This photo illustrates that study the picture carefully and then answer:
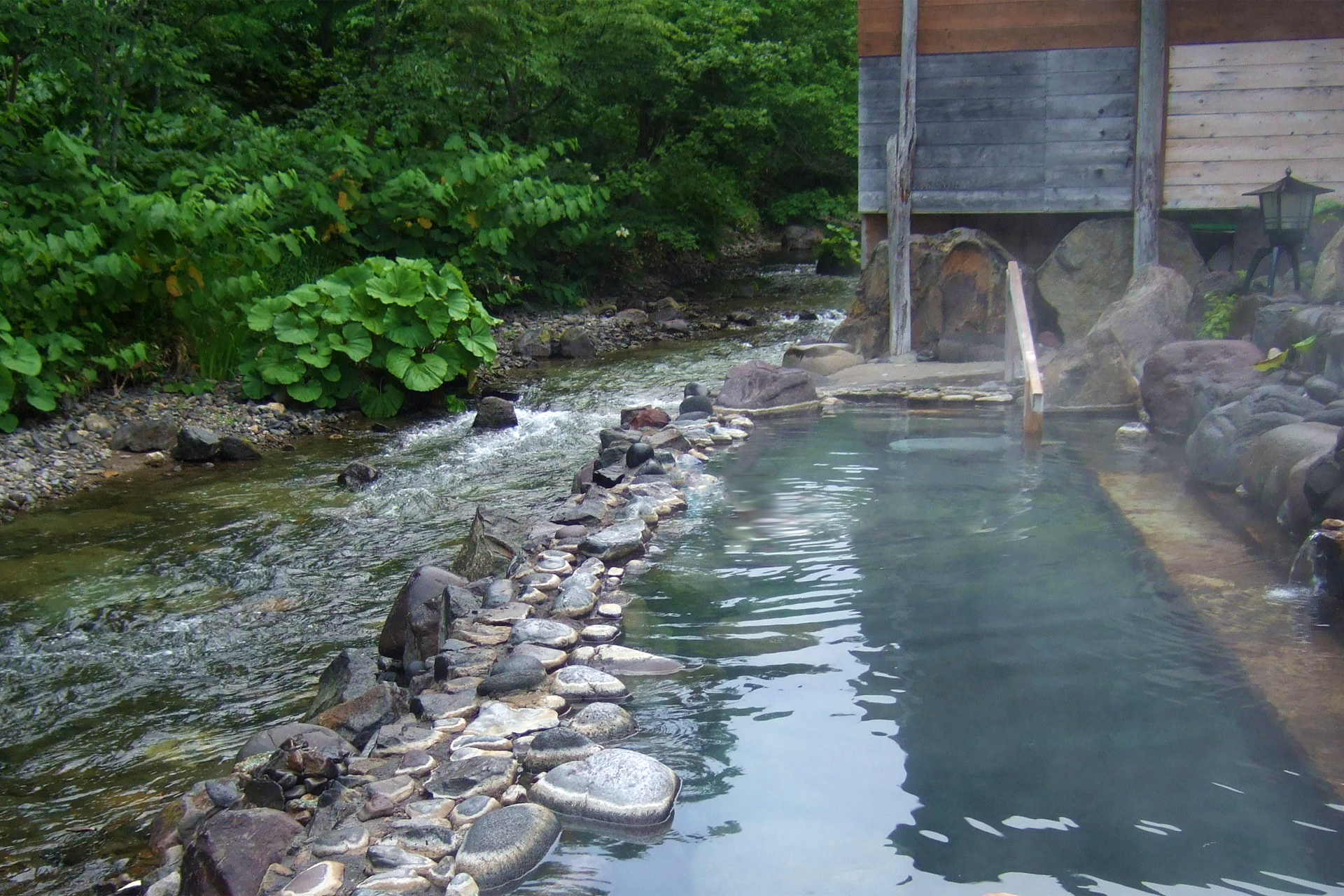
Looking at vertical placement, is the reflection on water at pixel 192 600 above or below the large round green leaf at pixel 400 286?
below

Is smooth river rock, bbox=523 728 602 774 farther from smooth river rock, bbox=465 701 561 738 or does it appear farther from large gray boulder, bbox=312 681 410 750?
large gray boulder, bbox=312 681 410 750

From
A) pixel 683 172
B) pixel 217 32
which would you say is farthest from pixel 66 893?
pixel 683 172

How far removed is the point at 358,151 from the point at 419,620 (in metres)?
8.56

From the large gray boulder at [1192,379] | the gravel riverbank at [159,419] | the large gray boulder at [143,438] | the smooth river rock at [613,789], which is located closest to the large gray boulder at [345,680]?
the smooth river rock at [613,789]

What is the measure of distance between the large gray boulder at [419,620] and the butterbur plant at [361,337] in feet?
16.7

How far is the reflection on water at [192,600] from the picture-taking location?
3.71 metres

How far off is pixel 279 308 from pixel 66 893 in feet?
22.6

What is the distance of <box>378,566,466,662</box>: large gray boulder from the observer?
407 cm

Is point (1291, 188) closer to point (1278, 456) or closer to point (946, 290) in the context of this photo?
point (946, 290)

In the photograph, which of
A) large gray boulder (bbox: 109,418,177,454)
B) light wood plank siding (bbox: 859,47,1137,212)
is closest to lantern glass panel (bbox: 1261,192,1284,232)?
light wood plank siding (bbox: 859,47,1137,212)

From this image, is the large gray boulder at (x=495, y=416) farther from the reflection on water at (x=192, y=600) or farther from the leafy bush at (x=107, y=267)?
the leafy bush at (x=107, y=267)

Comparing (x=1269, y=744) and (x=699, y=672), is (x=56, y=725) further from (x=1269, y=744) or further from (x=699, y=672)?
(x=1269, y=744)

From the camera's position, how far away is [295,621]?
5.04m

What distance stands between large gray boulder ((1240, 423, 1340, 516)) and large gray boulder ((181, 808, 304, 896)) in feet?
12.0
